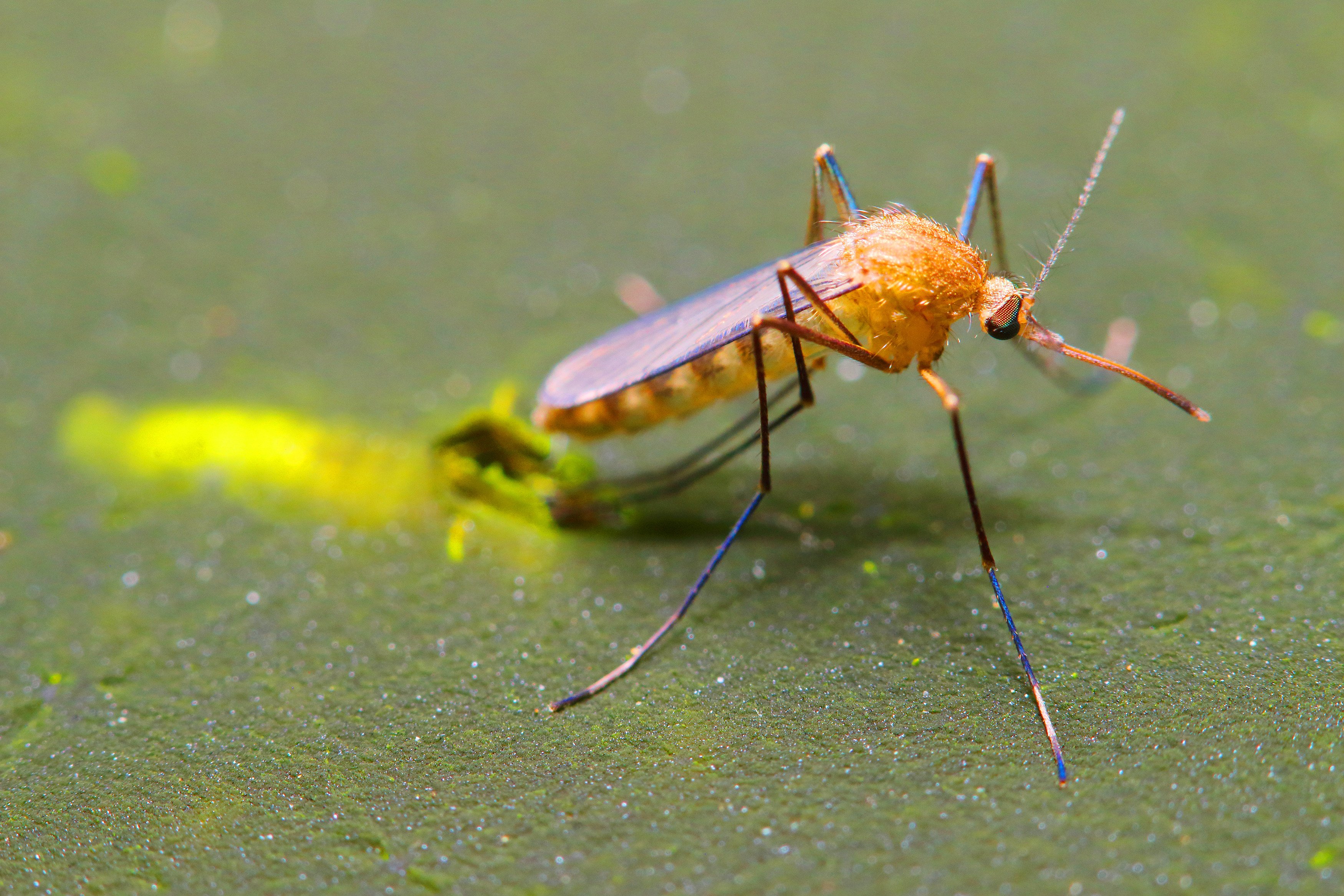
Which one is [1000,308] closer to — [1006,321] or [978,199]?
[1006,321]

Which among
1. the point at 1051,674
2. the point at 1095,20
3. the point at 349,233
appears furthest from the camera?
the point at 1095,20

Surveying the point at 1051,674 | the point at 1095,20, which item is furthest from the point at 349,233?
the point at 1095,20

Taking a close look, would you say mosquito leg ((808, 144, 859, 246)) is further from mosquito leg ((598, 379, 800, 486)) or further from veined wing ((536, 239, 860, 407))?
mosquito leg ((598, 379, 800, 486))

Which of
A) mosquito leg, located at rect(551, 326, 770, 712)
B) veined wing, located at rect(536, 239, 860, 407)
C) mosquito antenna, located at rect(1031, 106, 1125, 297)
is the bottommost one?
mosquito leg, located at rect(551, 326, 770, 712)

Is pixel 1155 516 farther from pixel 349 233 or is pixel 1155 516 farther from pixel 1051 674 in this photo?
pixel 349 233

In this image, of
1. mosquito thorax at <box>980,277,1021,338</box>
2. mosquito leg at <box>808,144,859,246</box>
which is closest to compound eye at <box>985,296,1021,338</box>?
mosquito thorax at <box>980,277,1021,338</box>

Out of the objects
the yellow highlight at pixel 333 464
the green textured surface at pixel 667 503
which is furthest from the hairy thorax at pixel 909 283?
the yellow highlight at pixel 333 464

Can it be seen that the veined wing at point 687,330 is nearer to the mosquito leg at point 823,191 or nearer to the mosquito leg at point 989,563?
the mosquito leg at point 823,191
